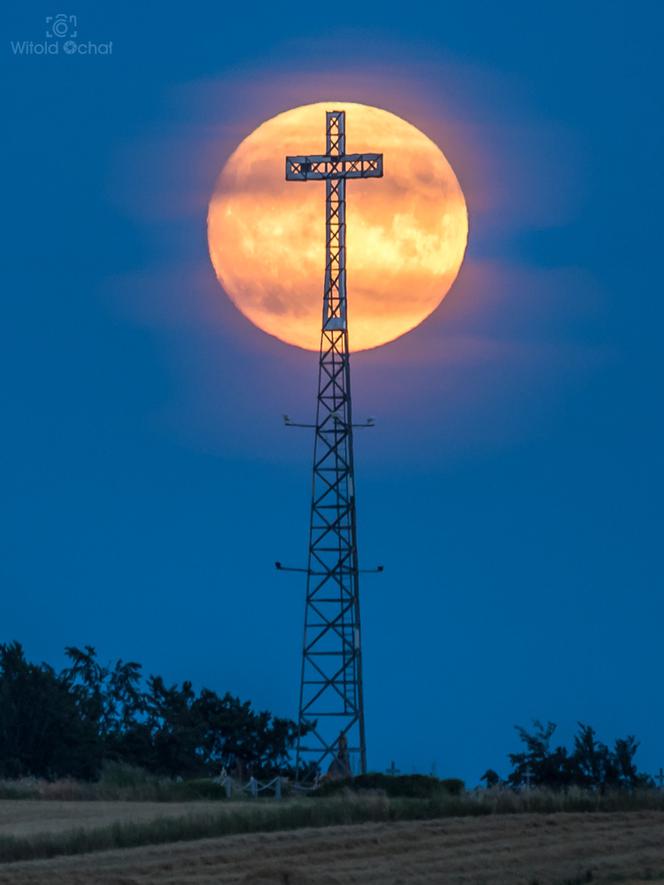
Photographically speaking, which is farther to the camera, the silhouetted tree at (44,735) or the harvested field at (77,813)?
the silhouetted tree at (44,735)

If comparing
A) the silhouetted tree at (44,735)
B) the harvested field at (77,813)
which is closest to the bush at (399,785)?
the harvested field at (77,813)

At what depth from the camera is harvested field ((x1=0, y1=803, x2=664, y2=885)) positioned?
4159 centimetres

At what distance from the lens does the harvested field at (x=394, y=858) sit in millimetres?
41594

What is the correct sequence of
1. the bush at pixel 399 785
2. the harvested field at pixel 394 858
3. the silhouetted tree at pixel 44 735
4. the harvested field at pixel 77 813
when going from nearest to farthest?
1. the harvested field at pixel 394 858
2. the harvested field at pixel 77 813
3. the bush at pixel 399 785
4. the silhouetted tree at pixel 44 735

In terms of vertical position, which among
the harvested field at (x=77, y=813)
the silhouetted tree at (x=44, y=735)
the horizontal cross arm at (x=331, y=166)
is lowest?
the harvested field at (x=77, y=813)

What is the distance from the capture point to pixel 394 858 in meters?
45.1

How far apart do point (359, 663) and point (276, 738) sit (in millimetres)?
30749

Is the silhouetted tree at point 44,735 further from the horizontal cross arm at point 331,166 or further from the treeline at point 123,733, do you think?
the horizontal cross arm at point 331,166

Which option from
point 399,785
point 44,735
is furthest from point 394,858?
point 44,735

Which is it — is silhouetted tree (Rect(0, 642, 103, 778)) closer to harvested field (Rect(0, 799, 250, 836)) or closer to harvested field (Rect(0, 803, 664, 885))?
harvested field (Rect(0, 799, 250, 836))

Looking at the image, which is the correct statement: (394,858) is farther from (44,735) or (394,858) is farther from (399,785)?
(44,735)

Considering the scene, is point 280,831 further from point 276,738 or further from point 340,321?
point 276,738

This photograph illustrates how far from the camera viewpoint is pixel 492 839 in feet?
159

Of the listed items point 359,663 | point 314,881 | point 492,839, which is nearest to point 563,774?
point 359,663
